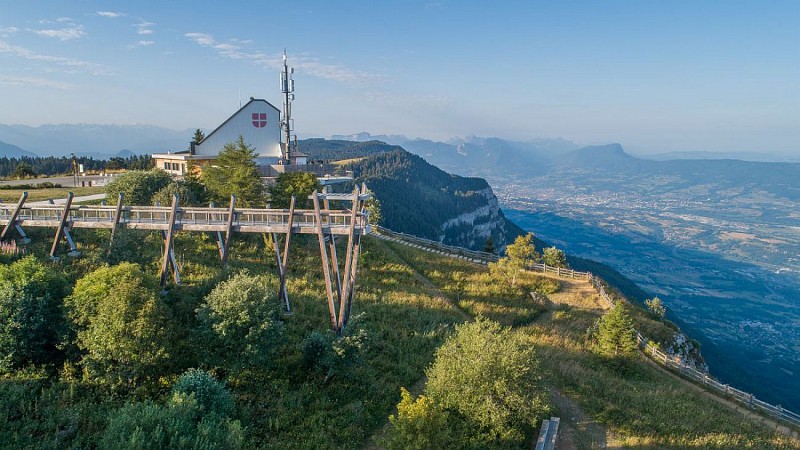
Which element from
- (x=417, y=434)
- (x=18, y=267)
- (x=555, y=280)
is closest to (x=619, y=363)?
(x=555, y=280)

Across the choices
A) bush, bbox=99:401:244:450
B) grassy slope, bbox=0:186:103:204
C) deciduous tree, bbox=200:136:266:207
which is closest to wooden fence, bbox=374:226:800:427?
deciduous tree, bbox=200:136:266:207

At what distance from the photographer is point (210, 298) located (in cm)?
1742

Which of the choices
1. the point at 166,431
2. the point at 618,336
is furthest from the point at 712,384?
the point at 166,431

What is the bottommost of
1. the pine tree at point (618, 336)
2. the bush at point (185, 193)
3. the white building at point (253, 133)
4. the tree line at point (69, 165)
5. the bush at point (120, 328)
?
the pine tree at point (618, 336)

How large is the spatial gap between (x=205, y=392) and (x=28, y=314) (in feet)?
27.0

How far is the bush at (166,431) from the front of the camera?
11242 mm

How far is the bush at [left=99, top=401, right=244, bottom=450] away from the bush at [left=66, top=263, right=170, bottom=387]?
9.43 feet

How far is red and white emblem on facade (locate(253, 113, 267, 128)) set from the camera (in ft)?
149

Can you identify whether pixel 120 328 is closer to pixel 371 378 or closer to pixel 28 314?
pixel 28 314

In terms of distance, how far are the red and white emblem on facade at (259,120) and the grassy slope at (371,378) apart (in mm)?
17020

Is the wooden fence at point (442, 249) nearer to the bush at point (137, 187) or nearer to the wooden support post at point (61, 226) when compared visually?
the bush at point (137, 187)

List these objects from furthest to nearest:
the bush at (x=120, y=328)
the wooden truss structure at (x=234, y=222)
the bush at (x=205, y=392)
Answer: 1. the wooden truss structure at (x=234, y=222)
2. the bush at (x=120, y=328)
3. the bush at (x=205, y=392)

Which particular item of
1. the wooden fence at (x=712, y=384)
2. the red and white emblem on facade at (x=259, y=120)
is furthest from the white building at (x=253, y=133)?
the wooden fence at (x=712, y=384)

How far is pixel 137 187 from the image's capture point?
31.5 metres
